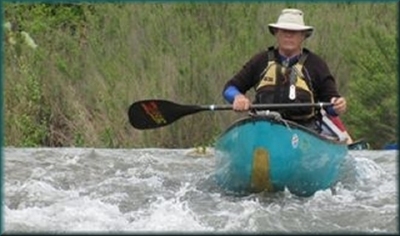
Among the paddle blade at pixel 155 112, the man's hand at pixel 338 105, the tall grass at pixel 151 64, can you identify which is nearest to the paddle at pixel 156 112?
the paddle blade at pixel 155 112

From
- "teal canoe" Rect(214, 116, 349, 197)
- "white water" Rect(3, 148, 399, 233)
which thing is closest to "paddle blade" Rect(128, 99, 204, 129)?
"white water" Rect(3, 148, 399, 233)

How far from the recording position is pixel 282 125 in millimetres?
7402

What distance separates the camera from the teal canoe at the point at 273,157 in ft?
24.4

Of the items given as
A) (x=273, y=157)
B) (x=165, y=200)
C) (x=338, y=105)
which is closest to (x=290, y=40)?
(x=338, y=105)

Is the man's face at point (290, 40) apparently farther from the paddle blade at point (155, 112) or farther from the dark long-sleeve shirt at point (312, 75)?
the paddle blade at point (155, 112)

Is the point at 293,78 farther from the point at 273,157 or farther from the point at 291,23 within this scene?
the point at 273,157

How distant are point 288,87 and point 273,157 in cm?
64

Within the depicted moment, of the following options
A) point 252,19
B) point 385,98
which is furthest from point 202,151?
point 252,19

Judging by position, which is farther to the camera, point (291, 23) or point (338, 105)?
point (291, 23)

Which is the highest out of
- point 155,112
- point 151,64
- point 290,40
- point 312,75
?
point 290,40

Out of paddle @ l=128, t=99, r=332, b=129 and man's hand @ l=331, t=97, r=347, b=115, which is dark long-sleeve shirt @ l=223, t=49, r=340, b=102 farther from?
paddle @ l=128, t=99, r=332, b=129

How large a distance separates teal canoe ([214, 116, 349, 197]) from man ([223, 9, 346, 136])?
1.00 ft

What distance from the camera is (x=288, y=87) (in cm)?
790

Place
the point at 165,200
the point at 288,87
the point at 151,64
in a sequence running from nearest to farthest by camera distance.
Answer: the point at 165,200, the point at 288,87, the point at 151,64
